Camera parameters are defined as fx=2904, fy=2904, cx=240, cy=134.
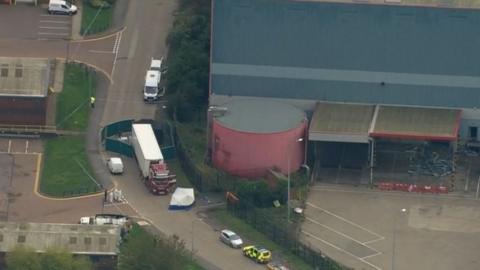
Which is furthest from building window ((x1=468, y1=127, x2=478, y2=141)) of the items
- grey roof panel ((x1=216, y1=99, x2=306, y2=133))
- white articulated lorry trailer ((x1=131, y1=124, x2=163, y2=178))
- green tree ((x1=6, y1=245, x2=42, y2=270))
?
green tree ((x1=6, y1=245, x2=42, y2=270))

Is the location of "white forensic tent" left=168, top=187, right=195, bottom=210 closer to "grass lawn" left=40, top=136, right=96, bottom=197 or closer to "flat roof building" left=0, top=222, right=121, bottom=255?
"grass lawn" left=40, top=136, right=96, bottom=197

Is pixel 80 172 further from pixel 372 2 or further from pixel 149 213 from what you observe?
pixel 372 2

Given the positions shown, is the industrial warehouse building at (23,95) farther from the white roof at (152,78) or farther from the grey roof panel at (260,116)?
the grey roof panel at (260,116)

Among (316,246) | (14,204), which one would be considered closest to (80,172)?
(14,204)

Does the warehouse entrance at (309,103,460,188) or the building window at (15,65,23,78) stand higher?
the building window at (15,65,23,78)

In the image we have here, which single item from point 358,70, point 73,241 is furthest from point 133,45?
point 73,241

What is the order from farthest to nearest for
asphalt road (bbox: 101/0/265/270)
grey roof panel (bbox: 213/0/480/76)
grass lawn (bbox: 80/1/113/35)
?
grass lawn (bbox: 80/1/113/35), grey roof panel (bbox: 213/0/480/76), asphalt road (bbox: 101/0/265/270)

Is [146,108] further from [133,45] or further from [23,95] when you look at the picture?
[133,45]
